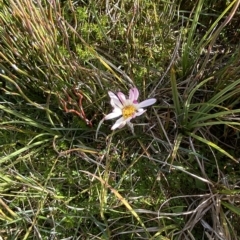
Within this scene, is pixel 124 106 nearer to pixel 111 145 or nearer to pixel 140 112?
pixel 140 112

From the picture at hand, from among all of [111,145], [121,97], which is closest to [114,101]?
[121,97]

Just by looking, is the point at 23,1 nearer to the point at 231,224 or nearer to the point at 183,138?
the point at 183,138

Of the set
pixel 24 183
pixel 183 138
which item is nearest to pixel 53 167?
pixel 24 183

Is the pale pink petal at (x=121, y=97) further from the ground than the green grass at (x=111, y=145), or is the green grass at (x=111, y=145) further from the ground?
the pale pink petal at (x=121, y=97)

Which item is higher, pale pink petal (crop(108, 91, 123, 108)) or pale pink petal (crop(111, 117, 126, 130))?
pale pink petal (crop(108, 91, 123, 108))

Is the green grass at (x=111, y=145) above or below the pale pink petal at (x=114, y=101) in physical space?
below
